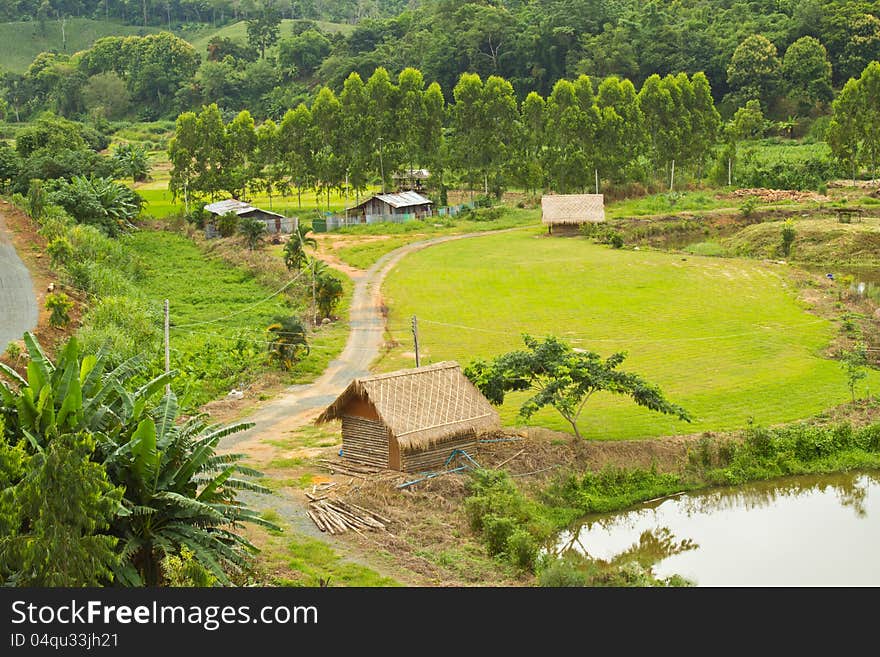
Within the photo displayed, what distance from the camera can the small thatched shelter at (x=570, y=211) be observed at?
62500mm

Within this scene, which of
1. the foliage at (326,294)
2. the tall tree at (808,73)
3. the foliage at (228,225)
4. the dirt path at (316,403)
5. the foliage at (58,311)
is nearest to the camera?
the dirt path at (316,403)

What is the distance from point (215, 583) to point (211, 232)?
4885 cm

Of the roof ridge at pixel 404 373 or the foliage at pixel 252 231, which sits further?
the foliage at pixel 252 231

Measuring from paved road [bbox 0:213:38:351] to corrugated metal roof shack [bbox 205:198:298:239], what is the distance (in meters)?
18.4

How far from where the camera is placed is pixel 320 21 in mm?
165000

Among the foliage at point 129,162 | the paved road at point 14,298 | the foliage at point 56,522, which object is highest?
the foliage at point 56,522

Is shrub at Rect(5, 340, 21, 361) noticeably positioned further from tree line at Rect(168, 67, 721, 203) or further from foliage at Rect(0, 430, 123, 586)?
tree line at Rect(168, 67, 721, 203)

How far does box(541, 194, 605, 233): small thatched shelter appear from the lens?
62500mm

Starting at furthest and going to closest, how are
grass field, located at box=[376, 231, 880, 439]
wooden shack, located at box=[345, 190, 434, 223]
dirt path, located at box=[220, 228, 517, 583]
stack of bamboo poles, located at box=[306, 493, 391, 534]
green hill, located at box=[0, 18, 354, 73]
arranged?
1. green hill, located at box=[0, 18, 354, 73]
2. wooden shack, located at box=[345, 190, 434, 223]
3. grass field, located at box=[376, 231, 880, 439]
4. dirt path, located at box=[220, 228, 517, 583]
5. stack of bamboo poles, located at box=[306, 493, 391, 534]

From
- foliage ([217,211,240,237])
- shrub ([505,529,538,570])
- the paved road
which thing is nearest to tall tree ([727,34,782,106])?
foliage ([217,211,240,237])

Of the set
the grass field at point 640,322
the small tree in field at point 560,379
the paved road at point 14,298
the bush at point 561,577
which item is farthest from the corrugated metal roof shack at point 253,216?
the bush at point 561,577

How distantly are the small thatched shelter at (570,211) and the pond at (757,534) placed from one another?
127 feet

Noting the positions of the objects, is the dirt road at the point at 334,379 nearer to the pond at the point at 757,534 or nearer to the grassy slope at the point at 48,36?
the pond at the point at 757,534

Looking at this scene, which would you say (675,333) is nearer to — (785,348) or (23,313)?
(785,348)
